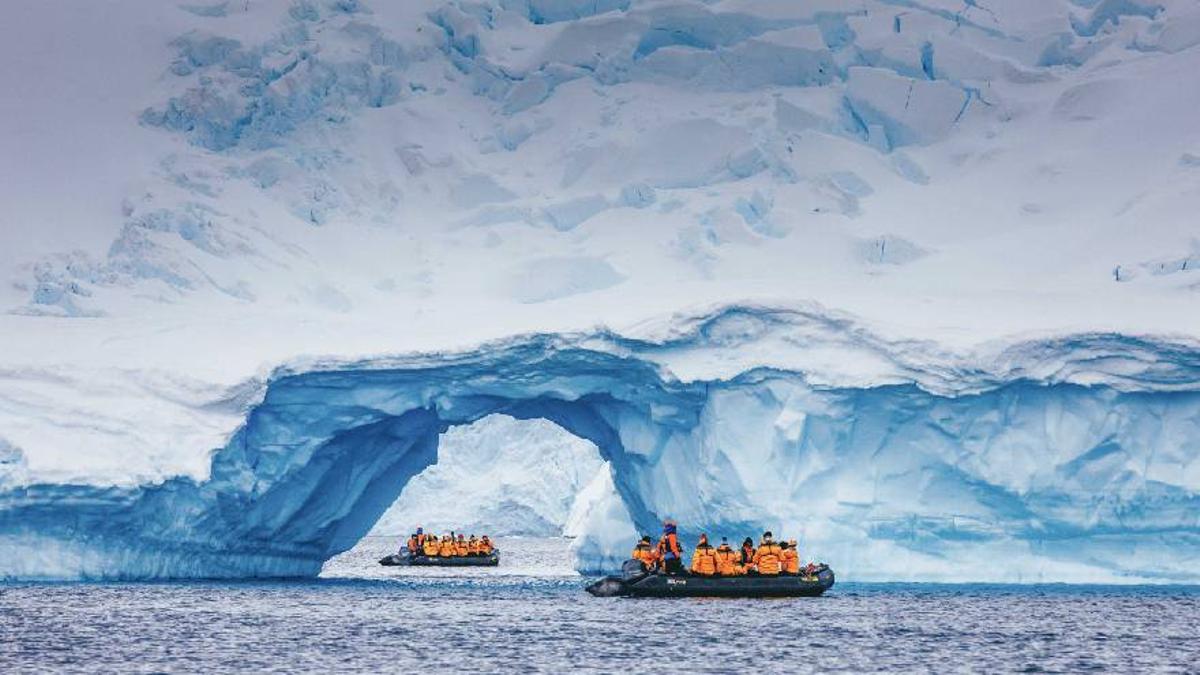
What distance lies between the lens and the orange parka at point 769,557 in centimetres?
3391

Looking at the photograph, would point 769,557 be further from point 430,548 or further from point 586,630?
point 430,548

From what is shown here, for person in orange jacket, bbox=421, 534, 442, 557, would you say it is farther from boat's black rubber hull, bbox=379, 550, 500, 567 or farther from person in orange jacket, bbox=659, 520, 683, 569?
person in orange jacket, bbox=659, 520, 683, 569

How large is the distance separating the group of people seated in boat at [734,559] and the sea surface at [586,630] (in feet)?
1.92

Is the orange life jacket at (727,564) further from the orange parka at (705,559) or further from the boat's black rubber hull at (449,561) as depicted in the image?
the boat's black rubber hull at (449,561)

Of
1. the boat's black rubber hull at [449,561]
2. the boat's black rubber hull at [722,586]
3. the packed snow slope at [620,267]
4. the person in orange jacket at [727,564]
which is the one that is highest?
the packed snow slope at [620,267]

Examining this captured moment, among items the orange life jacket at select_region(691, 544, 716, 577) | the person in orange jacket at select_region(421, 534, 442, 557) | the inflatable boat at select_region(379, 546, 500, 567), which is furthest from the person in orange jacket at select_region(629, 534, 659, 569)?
the person in orange jacket at select_region(421, 534, 442, 557)

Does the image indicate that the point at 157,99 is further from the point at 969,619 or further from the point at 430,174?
the point at 969,619

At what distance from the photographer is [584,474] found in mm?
76688

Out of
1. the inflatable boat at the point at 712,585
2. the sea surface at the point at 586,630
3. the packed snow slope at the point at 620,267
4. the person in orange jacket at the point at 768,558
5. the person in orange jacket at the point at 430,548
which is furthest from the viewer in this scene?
the person in orange jacket at the point at 430,548

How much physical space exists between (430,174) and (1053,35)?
1533 cm

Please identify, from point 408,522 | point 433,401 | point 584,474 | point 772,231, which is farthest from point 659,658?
point 408,522

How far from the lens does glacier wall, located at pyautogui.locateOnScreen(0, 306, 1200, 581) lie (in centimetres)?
3447

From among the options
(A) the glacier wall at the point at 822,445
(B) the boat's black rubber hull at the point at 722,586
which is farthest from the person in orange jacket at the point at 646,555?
(A) the glacier wall at the point at 822,445

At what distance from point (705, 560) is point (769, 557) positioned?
1.21 metres
